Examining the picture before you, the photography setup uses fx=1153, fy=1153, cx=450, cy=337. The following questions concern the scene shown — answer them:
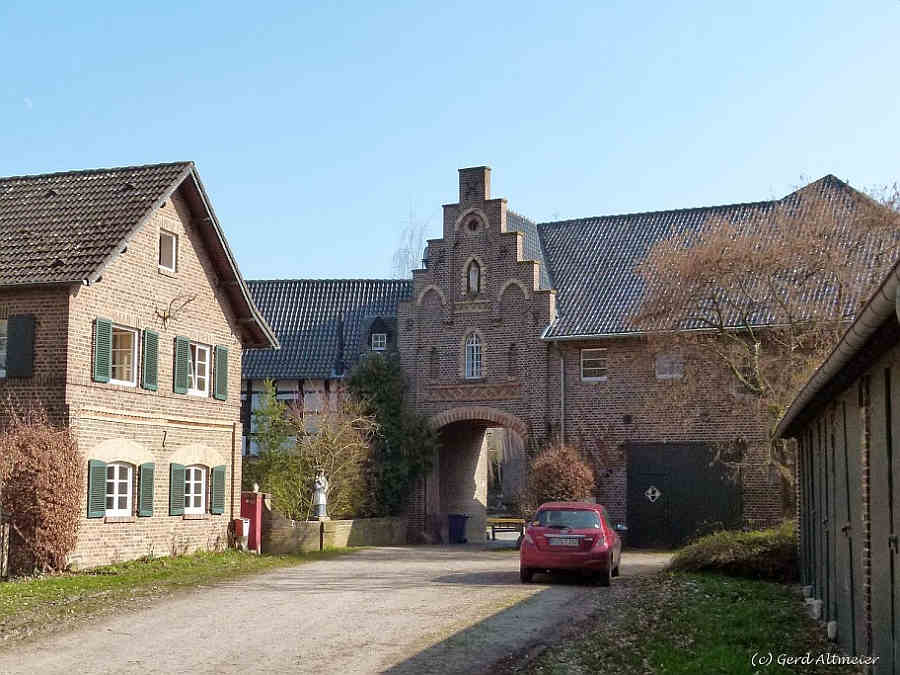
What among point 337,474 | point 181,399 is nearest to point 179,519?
point 181,399

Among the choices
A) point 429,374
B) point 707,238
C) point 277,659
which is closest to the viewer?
point 277,659

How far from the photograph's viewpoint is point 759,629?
1425 centimetres

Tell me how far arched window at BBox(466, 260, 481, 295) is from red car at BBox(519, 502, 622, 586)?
56.7 feet

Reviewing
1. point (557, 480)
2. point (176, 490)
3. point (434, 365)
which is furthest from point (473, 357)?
point (176, 490)

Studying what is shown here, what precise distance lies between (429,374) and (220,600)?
67.6 feet

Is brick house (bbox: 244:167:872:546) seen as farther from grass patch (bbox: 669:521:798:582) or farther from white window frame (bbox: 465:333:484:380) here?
grass patch (bbox: 669:521:798:582)

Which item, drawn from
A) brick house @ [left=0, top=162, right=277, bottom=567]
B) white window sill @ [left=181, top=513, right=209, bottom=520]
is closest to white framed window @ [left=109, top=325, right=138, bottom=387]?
brick house @ [left=0, top=162, right=277, bottom=567]

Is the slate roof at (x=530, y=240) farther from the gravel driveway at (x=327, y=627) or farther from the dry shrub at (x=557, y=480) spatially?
the gravel driveway at (x=327, y=627)

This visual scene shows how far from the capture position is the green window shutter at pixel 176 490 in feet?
85.3

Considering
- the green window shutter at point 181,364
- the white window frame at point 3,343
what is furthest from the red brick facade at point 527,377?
the white window frame at point 3,343

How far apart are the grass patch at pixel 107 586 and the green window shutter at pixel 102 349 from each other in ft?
12.8

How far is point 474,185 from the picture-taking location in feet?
127

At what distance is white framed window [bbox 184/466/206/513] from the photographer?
2717 cm

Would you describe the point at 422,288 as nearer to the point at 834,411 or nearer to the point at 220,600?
the point at 220,600
